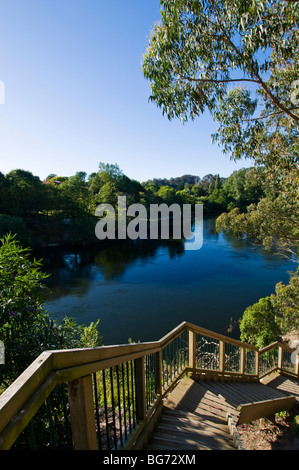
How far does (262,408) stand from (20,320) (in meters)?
3.97

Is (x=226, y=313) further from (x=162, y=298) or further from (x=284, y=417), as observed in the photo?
(x=284, y=417)

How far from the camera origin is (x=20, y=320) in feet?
11.6

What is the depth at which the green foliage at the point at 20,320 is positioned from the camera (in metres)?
3.34

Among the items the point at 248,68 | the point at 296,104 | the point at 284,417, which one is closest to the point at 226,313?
the point at 284,417

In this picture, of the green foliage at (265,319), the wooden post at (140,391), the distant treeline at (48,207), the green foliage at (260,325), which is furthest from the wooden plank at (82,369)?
the distant treeline at (48,207)

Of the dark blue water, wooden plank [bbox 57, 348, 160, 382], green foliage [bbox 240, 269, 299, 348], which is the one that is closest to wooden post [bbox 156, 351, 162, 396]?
wooden plank [bbox 57, 348, 160, 382]

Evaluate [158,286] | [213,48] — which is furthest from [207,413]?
[158,286]

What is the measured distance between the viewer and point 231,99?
8008mm

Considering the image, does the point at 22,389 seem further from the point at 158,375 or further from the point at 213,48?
the point at 213,48

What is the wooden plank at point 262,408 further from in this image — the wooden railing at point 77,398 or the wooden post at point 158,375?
the wooden railing at point 77,398

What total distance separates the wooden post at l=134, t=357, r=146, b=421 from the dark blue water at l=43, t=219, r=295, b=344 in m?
9.93

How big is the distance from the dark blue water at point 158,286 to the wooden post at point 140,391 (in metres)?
9.93

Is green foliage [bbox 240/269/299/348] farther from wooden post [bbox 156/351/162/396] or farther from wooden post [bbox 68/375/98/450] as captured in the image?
wooden post [bbox 68/375/98/450]

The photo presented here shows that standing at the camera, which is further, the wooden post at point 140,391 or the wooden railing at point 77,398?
the wooden post at point 140,391
